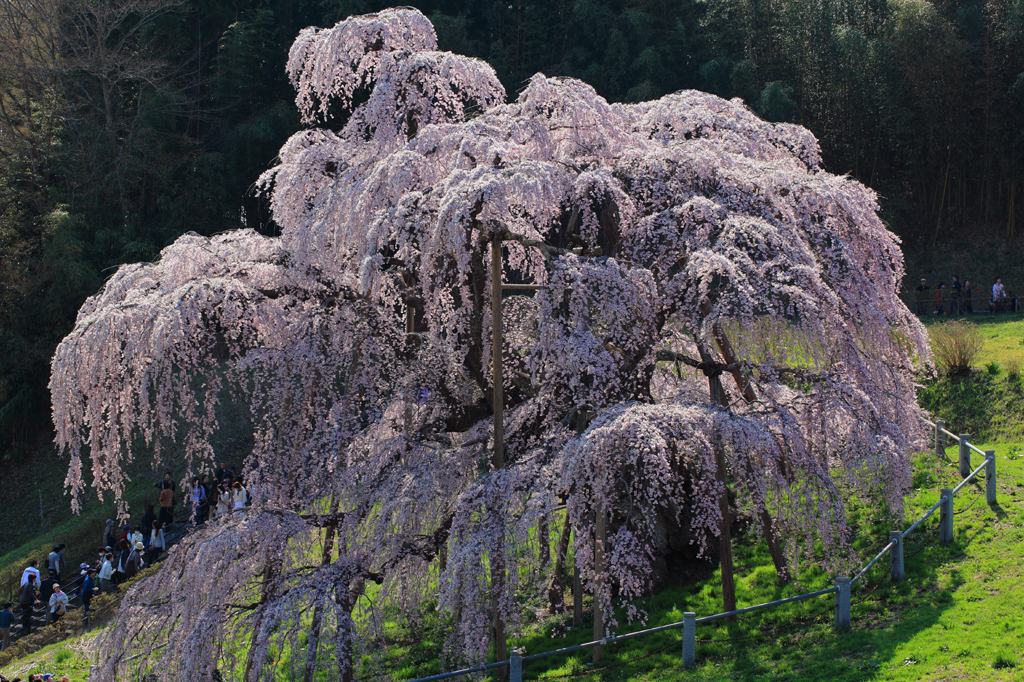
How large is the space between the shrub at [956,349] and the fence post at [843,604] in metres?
9.84

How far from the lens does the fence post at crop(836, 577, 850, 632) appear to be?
8.21 metres

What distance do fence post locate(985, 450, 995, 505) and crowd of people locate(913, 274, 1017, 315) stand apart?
A: 14.0m

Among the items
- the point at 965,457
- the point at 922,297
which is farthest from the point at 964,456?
the point at 922,297

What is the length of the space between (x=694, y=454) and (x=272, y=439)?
13.6 feet

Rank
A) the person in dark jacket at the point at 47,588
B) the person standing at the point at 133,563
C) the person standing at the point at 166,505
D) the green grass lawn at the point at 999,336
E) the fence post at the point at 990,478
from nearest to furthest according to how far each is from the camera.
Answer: the fence post at the point at 990,478, the person standing at the point at 133,563, the person in dark jacket at the point at 47,588, the person standing at the point at 166,505, the green grass lawn at the point at 999,336

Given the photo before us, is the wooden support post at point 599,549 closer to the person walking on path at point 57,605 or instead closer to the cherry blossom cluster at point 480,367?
the cherry blossom cluster at point 480,367

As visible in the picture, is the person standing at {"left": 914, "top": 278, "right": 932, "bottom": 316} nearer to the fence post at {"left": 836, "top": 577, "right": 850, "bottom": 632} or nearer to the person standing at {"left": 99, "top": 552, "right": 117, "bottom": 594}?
the fence post at {"left": 836, "top": 577, "right": 850, "bottom": 632}

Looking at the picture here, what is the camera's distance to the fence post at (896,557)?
890 cm

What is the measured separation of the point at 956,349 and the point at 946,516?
839 cm

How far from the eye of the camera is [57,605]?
13.1m

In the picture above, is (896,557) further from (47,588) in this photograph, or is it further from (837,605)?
(47,588)

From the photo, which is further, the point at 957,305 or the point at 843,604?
the point at 957,305

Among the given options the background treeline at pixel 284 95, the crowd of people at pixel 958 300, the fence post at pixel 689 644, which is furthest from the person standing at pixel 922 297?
the fence post at pixel 689 644

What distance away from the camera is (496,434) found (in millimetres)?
8242
